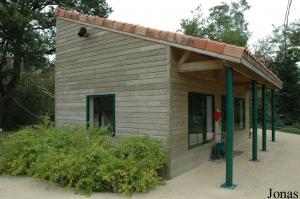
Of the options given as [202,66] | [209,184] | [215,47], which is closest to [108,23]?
[202,66]

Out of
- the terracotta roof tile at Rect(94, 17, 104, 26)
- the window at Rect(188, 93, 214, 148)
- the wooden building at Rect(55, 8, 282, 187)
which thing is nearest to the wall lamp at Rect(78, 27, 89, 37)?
the wooden building at Rect(55, 8, 282, 187)

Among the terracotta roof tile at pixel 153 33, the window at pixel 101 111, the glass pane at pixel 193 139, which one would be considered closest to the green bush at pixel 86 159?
the window at pixel 101 111

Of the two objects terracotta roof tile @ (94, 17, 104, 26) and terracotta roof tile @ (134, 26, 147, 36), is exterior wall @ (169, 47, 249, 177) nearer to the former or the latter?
terracotta roof tile @ (134, 26, 147, 36)

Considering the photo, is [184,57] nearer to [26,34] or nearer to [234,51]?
[234,51]

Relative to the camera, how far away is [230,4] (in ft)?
125

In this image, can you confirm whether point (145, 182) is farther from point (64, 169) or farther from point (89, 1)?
point (89, 1)

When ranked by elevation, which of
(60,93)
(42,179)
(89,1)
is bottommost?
(42,179)

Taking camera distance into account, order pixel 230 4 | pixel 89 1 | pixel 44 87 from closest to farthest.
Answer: pixel 89 1 → pixel 44 87 → pixel 230 4

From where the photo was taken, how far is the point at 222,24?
1344 inches

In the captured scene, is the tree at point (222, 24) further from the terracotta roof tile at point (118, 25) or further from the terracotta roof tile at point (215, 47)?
the terracotta roof tile at point (215, 47)

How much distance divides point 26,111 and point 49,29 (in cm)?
593

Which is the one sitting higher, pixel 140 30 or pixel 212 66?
pixel 140 30

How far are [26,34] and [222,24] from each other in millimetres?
22019

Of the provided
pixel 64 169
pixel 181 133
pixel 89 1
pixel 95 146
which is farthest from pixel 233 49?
pixel 89 1
